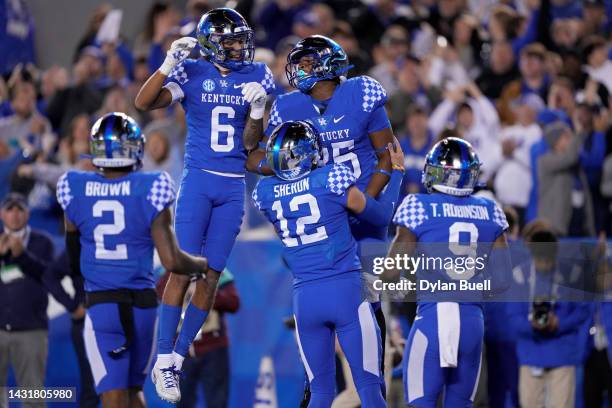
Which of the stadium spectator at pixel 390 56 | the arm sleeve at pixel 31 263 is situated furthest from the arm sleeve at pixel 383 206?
the stadium spectator at pixel 390 56

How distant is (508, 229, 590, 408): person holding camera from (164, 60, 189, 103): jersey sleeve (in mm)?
3422

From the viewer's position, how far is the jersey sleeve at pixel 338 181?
23.6 ft

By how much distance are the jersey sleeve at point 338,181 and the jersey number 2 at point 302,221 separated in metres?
0.13

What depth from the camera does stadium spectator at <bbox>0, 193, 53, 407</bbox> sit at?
959cm

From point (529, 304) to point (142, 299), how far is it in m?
3.57

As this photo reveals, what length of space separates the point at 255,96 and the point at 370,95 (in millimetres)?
776

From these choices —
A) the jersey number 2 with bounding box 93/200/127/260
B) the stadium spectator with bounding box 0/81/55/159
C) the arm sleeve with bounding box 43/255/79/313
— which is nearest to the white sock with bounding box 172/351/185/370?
the jersey number 2 with bounding box 93/200/127/260

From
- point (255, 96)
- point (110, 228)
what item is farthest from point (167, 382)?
point (255, 96)

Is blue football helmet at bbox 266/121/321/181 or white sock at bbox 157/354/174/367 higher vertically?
blue football helmet at bbox 266/121/321/181

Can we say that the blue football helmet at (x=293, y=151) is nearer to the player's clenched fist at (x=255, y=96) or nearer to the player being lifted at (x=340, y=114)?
the player being lifted at (x=340, y=114)

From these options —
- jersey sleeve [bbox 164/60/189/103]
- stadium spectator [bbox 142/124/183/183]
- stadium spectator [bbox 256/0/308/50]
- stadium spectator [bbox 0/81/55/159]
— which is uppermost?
stadium spectator [bbox 256/0/308/50]

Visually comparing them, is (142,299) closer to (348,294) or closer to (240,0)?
(348,294)

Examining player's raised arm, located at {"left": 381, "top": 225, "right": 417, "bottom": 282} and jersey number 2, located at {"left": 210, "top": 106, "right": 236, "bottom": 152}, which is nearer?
player's raised arm, located at {"left": 381, "top": 225, "right": 417, "bottom": 282}

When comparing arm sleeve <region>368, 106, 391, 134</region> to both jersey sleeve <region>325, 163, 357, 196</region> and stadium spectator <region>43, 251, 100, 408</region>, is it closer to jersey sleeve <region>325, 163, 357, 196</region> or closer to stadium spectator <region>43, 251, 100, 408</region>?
jersey sleeve <region>325, 163, 357, 196</region>
